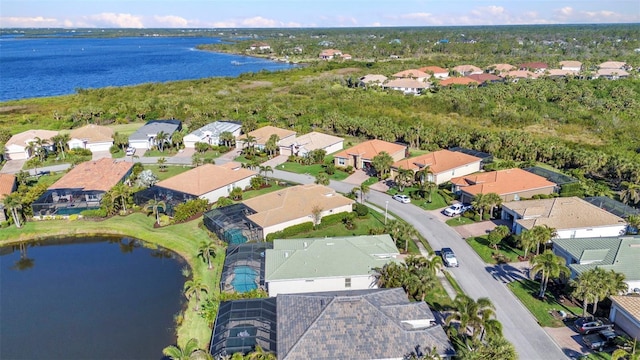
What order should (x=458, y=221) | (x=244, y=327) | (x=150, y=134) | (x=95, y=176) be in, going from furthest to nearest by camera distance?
(x=150, y=134), (x=95, y=176), (x=458, y=221), (x=244, y=327)

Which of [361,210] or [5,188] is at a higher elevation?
[5,188]

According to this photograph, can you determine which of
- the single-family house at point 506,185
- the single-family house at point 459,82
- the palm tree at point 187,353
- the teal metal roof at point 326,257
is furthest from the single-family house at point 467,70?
the palm tree at point 187,353

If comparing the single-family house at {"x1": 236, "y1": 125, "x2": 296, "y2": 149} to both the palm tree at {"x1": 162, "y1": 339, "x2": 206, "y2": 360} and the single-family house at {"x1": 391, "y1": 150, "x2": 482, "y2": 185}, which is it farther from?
the palm tree at {"x1": 162, "y1": 339, "x2": 206, "y2": 360}

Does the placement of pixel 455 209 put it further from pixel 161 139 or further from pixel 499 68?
pixel 499 68

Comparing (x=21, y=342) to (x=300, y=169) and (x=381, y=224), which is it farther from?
(x=300, y=169)

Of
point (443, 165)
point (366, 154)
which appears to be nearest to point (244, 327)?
point (443, 165)

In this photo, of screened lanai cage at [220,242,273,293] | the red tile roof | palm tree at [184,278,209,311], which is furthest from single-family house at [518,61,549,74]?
palm tree at [184,278,209,311]
